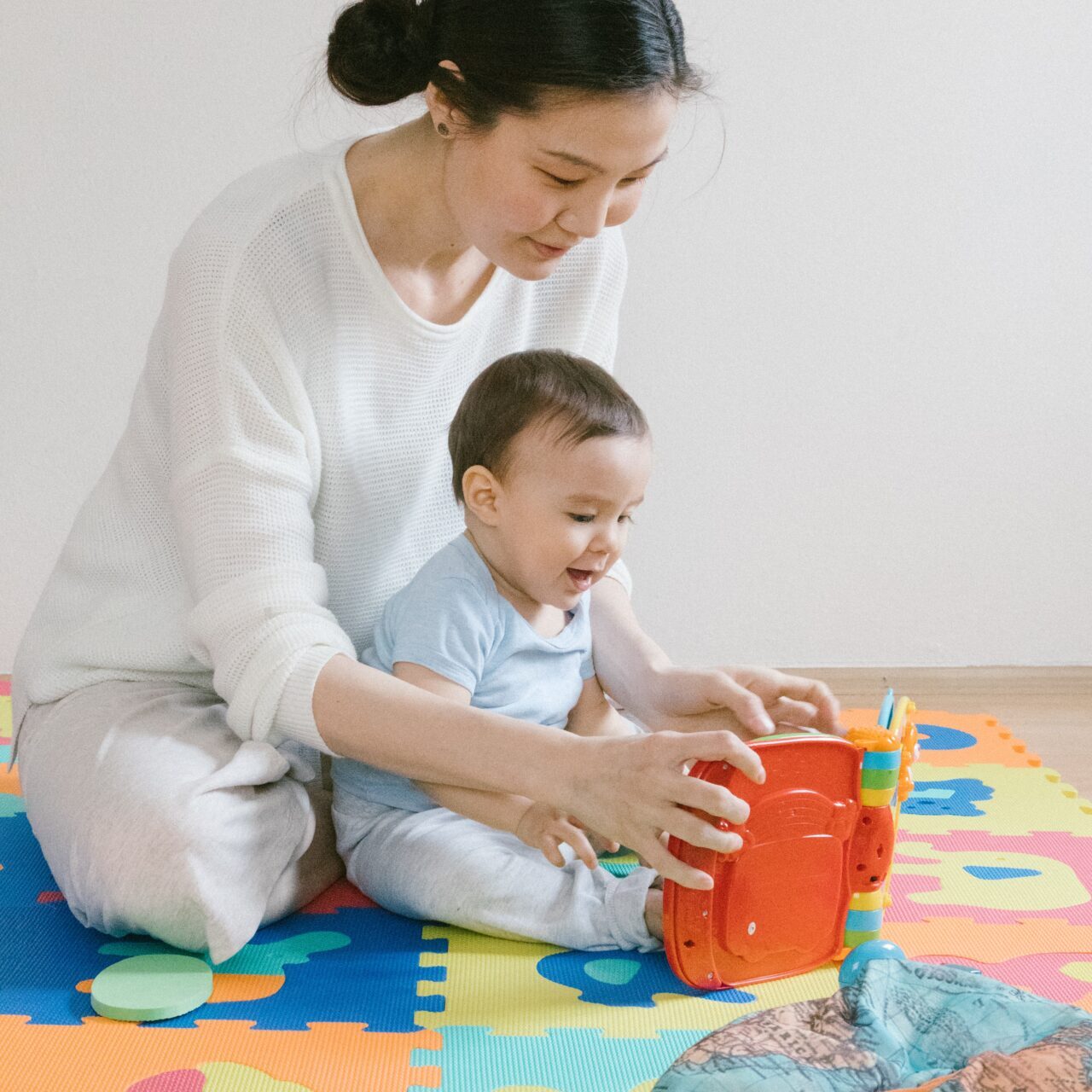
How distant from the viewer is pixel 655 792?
91 cm

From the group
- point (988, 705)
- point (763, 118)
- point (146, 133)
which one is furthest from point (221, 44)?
point (988, 705)

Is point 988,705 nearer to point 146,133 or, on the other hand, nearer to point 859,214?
point 859,214

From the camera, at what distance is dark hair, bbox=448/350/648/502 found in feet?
3.89

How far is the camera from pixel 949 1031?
79 cm

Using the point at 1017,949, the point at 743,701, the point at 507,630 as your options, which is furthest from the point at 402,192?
the point at 1017,949

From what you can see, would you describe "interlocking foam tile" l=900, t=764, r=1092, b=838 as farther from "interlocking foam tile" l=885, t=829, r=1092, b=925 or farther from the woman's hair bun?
the woman's hair bun

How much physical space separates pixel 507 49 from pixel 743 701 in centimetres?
56

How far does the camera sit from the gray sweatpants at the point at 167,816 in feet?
3.45

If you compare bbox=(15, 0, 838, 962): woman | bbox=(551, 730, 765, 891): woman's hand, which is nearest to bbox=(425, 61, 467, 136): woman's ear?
bbox=(15, 0, 838, 962): woman

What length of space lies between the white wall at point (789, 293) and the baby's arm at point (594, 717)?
811 millimetres

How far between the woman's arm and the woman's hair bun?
48 centimetres

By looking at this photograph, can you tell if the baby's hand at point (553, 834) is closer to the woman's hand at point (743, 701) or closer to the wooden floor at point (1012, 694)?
the woman's hand at point (743, 701)

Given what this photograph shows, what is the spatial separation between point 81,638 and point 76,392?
3.02 feet

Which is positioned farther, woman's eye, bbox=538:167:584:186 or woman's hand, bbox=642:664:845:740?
woman's hand, bbox=642:664:845:740
